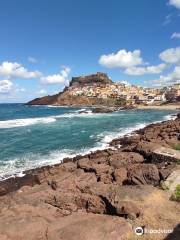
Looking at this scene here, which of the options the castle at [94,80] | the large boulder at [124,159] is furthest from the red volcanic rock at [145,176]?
the castle at [94,80]

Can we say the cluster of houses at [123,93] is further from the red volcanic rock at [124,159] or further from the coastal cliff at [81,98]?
the red volcanic rock at [124,159]

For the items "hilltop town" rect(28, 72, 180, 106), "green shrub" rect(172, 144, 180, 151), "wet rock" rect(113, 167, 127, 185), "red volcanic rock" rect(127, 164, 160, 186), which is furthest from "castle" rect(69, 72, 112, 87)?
"red volcanic rock" rect(127, 164, 160, 186)

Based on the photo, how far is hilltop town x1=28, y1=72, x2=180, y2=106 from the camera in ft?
455

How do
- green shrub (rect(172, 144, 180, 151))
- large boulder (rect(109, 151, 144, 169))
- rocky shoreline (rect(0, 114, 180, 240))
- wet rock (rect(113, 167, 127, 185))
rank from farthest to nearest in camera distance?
green shrub (rect(172, 144, 180, 151)), large boulder (rect(109, 151, 144, 169)), wet rock (rect(113, 167, 127, 185)), rocky shoreline (rect(0, 114, 180, 240))

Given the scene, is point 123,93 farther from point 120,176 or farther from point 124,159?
point 120,176

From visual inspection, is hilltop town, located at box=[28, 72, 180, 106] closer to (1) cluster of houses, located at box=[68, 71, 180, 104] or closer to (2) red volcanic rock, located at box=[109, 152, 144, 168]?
(1) cluster of houses, located at box=[68, 71, 180, 104]

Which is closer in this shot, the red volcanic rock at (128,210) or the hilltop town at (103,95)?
the red volcanic rock at (128,210)

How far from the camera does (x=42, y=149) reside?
34.9 m

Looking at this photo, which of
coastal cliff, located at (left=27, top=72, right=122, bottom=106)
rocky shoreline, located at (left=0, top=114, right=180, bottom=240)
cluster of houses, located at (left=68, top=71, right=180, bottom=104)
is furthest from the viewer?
coastal cliff, located at (left=27, top=72, right=122, bottom=106)

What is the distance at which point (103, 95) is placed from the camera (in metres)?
152

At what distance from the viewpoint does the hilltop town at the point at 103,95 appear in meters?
139

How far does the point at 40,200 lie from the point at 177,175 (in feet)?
22.6

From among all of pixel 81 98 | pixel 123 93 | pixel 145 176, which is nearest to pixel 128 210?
pixel 145 176

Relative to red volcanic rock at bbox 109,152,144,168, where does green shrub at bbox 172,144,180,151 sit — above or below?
above
